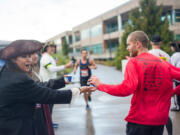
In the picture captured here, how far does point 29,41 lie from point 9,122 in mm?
885

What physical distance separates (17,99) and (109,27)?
133ft

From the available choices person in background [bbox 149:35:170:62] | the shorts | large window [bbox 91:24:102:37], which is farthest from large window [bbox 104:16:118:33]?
the shorts

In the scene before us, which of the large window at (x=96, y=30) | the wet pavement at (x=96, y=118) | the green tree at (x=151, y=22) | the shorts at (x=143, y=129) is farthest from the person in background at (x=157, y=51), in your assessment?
the large window at (x=96, y=30)

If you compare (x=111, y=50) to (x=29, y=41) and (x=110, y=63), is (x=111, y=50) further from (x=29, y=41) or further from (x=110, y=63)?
(x=29, y=41)

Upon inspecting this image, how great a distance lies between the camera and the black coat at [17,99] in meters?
1.93

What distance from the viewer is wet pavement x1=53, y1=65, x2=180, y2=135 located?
4531mm

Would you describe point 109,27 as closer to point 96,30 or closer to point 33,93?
point 96,30

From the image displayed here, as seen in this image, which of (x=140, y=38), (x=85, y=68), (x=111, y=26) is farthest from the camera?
(x=111, y=26)

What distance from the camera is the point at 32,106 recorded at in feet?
7.00

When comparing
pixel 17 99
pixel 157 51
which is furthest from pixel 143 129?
pixel 157 51

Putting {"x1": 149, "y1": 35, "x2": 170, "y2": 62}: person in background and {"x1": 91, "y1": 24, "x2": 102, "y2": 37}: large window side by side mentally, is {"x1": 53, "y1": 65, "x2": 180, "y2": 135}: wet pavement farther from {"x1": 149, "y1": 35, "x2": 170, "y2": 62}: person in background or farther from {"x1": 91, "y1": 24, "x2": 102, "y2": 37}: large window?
{"x1": 91, "y1": 24, "x2": 102, "y2": 37}: large window

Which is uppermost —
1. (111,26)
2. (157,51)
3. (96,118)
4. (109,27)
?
(111,26)

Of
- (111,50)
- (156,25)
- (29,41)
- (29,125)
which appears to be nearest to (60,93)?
(29,125)

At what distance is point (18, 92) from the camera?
1.93 m
